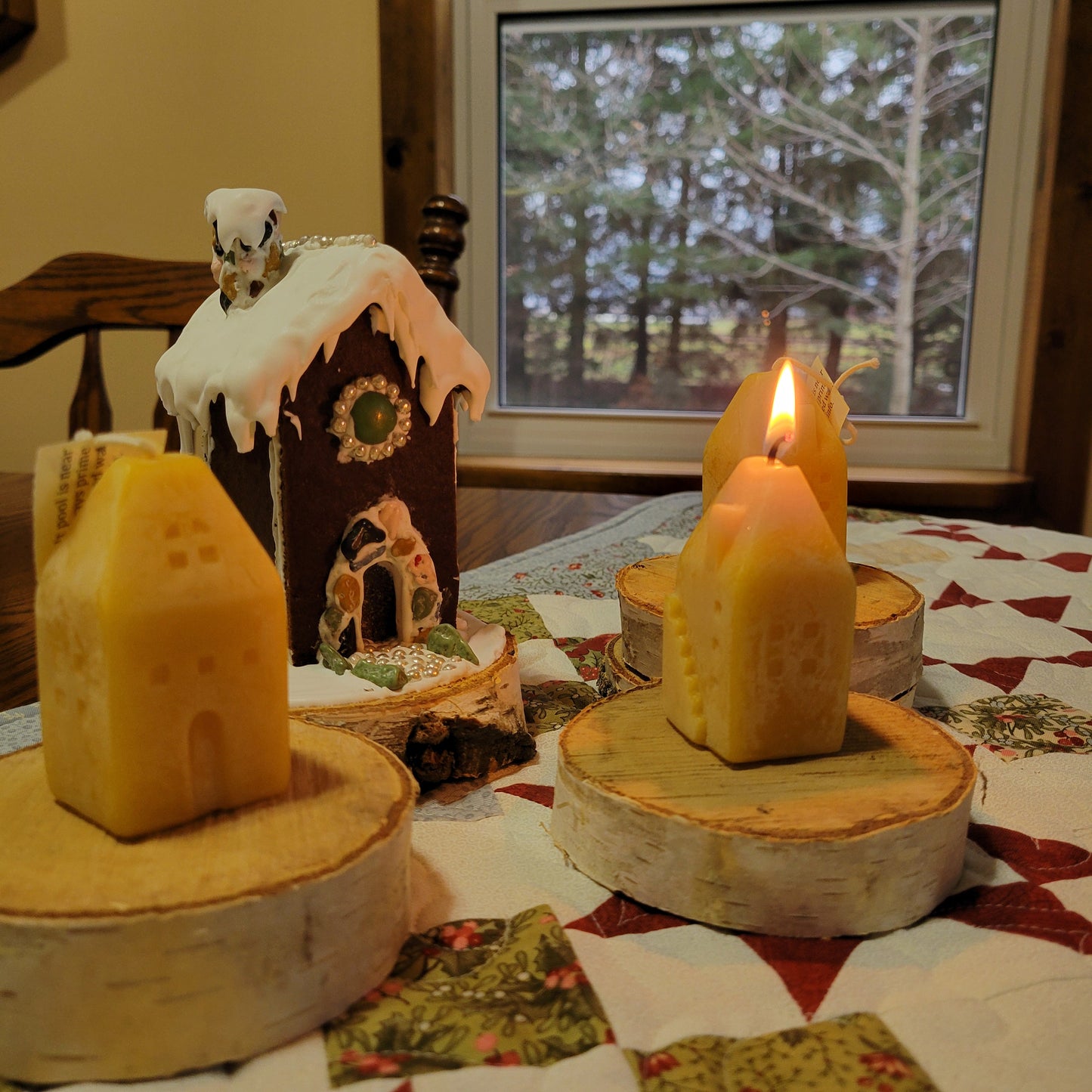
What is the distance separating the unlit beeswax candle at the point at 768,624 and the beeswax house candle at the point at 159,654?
0.29 m

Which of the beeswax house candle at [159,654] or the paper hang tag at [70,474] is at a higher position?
the paper hang tag at [70,474]

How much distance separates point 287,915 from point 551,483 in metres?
1.90

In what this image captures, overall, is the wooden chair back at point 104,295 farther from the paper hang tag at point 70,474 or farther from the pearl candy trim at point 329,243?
the paper hang tag at point 70,474

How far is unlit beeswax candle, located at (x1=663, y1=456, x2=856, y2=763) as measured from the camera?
64 centimetres

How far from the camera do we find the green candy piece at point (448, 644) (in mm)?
863

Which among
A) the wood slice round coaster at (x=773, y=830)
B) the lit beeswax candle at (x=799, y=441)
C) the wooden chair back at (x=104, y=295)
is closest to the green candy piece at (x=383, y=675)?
the wood slice round coaster at (x=773, y=830)

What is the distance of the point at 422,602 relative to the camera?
905 mm

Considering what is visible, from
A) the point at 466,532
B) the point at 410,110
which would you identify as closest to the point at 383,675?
the point at 466,532

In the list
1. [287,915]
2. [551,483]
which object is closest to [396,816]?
[287,915]

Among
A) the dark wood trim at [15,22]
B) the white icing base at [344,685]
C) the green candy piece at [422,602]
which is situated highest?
the dark wood trim at [15,22]

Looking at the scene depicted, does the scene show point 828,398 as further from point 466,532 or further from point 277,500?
point 466,532

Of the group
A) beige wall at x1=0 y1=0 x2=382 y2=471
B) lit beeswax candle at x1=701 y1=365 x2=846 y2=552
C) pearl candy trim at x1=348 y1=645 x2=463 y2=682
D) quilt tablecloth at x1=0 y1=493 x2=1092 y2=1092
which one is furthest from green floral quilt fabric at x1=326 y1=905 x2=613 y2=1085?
beige wall at x1=0 y1=0 x2=382 y2=471

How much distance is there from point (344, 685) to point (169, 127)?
1.89 m

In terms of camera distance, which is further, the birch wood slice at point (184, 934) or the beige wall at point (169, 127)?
the beige wall at point (169, 127)
